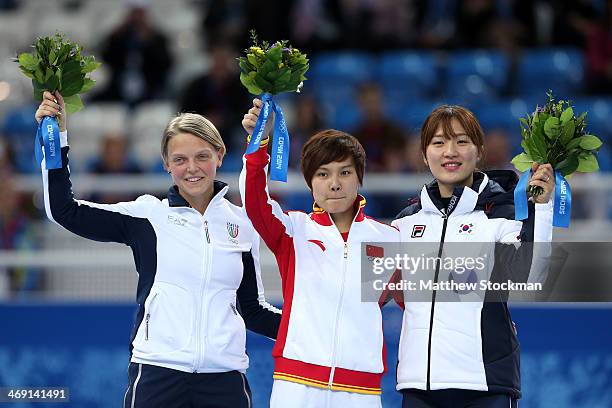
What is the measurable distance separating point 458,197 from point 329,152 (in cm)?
56

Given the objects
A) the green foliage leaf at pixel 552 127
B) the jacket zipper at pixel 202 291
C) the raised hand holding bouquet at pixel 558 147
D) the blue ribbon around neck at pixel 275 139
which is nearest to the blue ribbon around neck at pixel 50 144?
the jacket zipper at pixel 202 291

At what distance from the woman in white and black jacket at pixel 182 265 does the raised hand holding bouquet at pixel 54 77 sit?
0.15 feet

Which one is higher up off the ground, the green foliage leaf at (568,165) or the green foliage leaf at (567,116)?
the green foliage leaf at (567,116)

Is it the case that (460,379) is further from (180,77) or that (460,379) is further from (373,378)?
(180,77)

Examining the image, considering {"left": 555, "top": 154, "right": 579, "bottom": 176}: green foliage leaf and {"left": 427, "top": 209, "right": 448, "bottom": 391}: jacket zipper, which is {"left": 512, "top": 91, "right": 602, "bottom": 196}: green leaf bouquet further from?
{"left": 427, "top": 209, "right": 448, "bottom": 391}: jacket zipper

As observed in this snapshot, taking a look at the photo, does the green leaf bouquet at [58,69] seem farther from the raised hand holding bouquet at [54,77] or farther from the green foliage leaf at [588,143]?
the green foliage leaf at [588,143]

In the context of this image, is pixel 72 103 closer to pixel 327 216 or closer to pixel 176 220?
pixel 176 220

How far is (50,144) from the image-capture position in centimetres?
464

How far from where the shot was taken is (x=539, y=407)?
266 inches

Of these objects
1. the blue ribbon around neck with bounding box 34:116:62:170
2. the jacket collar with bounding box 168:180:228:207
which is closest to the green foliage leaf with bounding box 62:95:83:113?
the blue ribbon around neck with bounding box 34:116:62:170

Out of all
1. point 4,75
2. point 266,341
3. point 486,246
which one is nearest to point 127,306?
point 266,341

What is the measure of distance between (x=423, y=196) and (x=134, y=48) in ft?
22.8

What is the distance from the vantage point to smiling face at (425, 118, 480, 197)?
471cm

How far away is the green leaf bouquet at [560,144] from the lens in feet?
15.3
